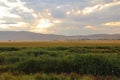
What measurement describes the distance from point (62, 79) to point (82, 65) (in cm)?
620

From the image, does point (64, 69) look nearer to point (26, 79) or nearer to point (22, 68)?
point (22, 68)

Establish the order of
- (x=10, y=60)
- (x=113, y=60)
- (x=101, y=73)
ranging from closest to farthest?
(x=101, y=73)
(x=113, y=60)
(x=10, y=60)

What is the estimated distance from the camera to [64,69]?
72.5 ft

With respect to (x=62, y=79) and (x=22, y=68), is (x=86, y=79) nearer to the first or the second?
(x=62, y=79)

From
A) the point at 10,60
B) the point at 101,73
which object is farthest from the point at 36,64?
the point at 10,60

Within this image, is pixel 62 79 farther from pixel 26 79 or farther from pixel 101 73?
pixel 101 73

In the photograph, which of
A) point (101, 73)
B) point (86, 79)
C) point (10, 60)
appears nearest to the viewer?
point (86, 79)

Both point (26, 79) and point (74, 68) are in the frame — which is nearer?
point (26, 79)

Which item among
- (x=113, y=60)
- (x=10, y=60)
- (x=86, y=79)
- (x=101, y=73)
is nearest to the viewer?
(x=86, y=79)

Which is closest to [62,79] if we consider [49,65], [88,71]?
[88,71]

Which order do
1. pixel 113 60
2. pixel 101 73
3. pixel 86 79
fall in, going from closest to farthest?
1. pixel 86 79
2. pixel 101 73
3. pixel 113 60

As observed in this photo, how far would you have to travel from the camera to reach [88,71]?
68.2 ft

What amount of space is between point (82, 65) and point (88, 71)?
877 millimetres

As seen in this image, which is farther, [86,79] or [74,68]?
[74,68]
